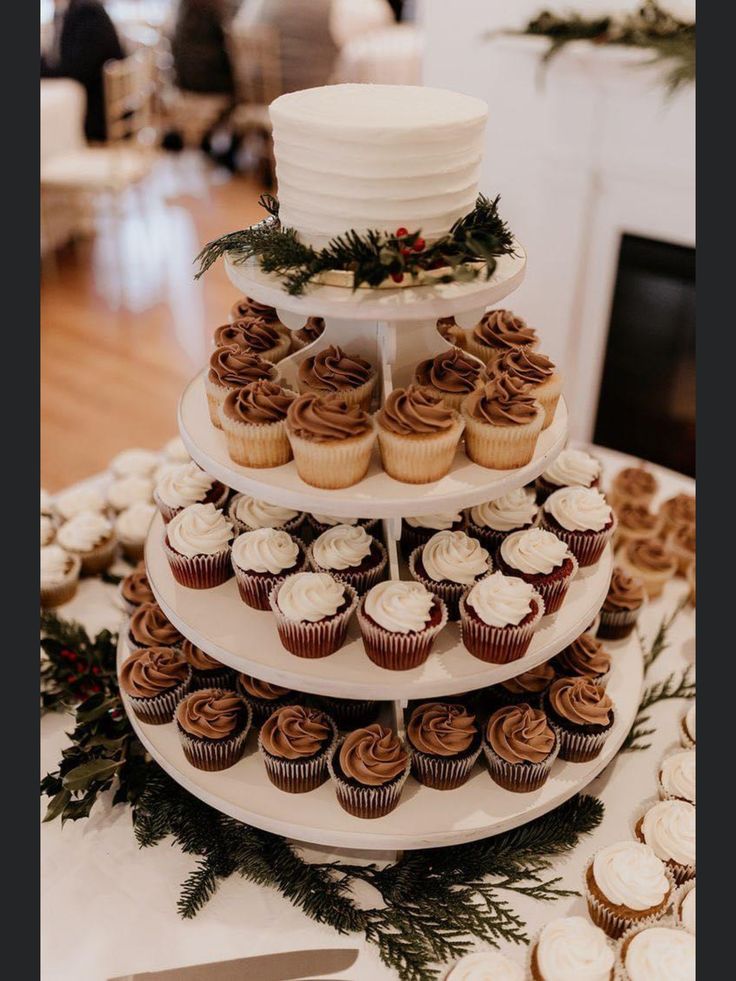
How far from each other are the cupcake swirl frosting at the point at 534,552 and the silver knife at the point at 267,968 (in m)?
0.86

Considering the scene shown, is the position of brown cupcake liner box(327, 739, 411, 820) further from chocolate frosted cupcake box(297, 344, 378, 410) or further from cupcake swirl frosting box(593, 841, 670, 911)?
chocolate frosted cupcake box(297, 344, 378, 410)

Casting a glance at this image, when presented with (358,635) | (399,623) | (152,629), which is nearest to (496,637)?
(399,623)

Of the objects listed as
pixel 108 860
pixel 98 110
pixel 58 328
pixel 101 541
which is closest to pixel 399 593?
pixel 108 860

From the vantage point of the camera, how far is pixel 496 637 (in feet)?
5.82

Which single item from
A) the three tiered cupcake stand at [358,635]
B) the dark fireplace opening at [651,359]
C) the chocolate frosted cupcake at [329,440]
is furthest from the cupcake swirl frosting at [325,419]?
the dark fireplace opening at [651,359]

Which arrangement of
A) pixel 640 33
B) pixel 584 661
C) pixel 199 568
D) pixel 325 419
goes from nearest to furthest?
pixel 325 419, pixel 199 568, pixel 584 661, pixel 640 33

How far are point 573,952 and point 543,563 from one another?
760 millimetres

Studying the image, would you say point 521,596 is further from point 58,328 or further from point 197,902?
point 58,328

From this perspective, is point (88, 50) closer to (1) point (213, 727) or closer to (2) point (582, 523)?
(2) point (582, 523)

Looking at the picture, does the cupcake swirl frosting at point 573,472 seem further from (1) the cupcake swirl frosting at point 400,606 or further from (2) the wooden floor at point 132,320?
(2) the wooden floor at point 132,320

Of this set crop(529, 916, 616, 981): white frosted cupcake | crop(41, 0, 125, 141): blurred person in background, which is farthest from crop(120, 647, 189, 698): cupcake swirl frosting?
crop(41, 0, 125, 141): blurred person in background

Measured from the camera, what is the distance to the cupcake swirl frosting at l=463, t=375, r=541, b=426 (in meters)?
1.73

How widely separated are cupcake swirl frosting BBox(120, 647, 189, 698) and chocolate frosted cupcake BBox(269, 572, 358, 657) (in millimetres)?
336

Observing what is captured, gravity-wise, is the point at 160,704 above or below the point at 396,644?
below
